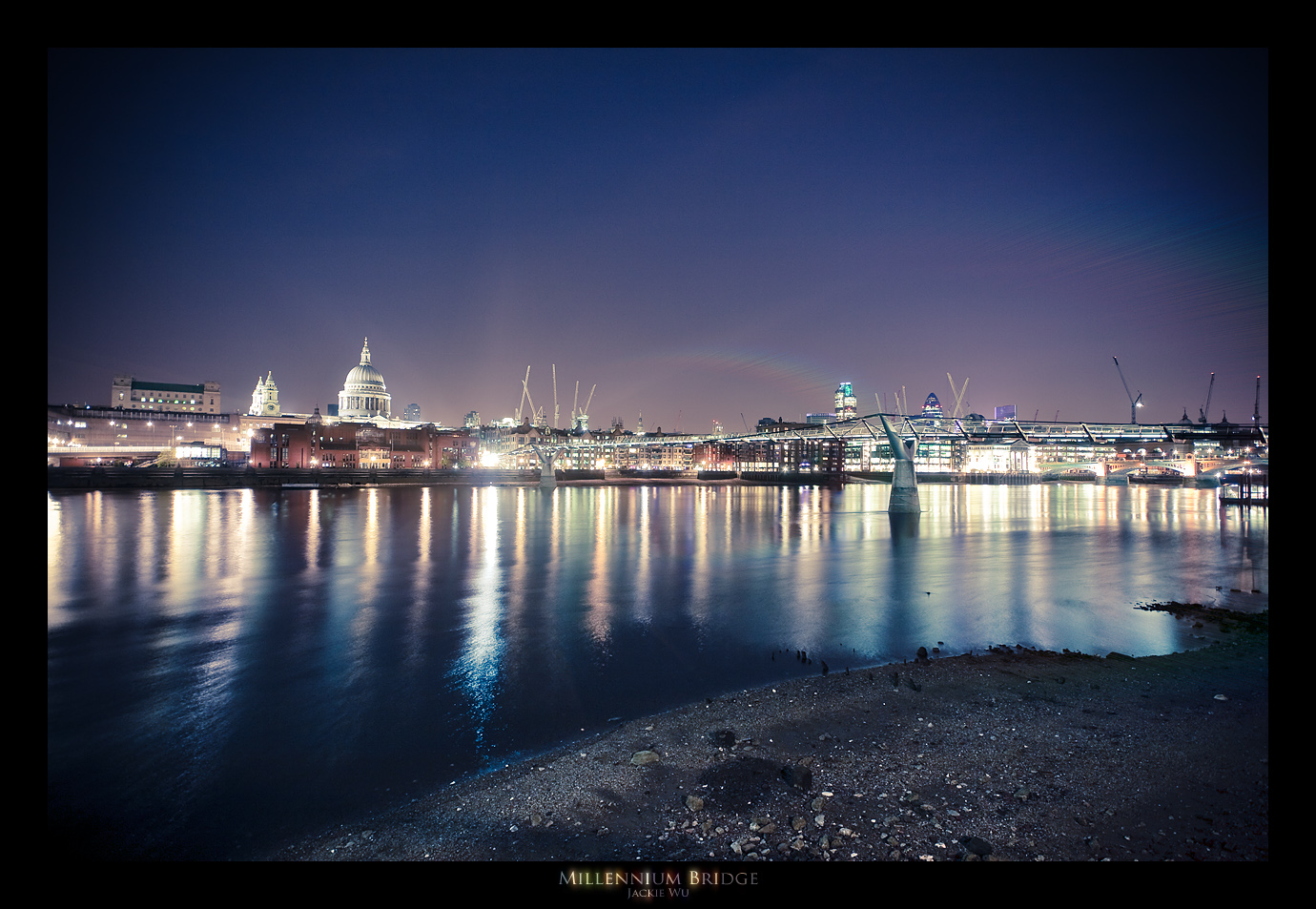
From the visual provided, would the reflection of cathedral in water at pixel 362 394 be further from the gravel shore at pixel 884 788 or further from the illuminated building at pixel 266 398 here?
the gravel shore at pixel 884 788

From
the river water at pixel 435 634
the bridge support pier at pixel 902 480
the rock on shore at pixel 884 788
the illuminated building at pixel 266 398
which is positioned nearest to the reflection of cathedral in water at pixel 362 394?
the illuminated building at pixel 266 398

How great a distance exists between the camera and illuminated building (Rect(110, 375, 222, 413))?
5876 inches

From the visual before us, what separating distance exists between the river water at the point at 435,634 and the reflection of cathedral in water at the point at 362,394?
160 m

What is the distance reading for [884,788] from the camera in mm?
5617

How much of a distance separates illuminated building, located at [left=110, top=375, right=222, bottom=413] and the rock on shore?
606ft

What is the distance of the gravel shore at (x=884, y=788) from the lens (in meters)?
4.85

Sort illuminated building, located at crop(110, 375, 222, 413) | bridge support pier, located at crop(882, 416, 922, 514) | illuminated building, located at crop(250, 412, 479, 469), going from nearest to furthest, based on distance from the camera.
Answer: bridge support pier, located at crop(882, 416, 922, 514) → illuminated building, located at crop(250, 412, 479, 469) → illuminated building, located at crop(110, 375, 222, 413)

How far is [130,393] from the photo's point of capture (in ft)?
494

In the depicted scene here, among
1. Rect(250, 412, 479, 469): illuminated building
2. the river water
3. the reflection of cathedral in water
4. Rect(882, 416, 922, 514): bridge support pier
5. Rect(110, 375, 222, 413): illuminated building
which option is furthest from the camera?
the reflection of cathedral in water

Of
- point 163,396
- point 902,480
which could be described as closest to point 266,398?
point 163,396

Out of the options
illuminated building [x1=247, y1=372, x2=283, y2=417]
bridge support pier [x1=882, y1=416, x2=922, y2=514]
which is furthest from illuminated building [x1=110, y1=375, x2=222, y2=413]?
bridge support pier [x1=882, y1=416, x2=922, y2=514]

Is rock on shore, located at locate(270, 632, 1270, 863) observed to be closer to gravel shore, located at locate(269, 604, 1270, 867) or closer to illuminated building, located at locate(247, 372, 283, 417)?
gravel shore, located at locate(269, 604, 1270, 867)
